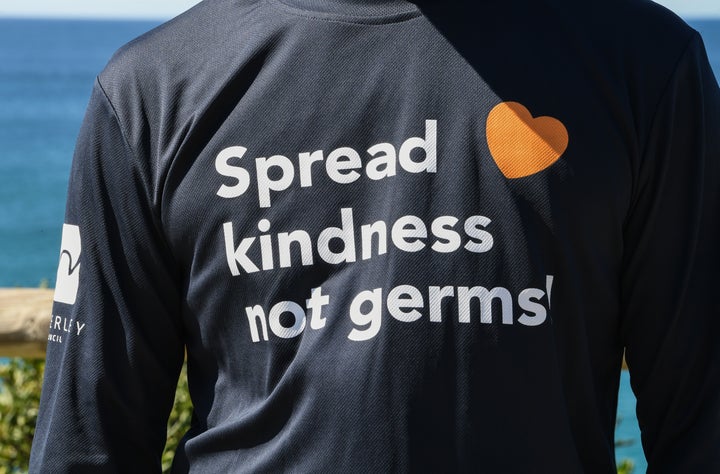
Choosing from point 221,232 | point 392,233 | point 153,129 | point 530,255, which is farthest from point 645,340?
point 153,129

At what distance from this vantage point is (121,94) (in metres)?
1.50

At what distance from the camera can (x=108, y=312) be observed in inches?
59.3

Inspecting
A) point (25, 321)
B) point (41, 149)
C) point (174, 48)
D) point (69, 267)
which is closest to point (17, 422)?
point (25, 321)

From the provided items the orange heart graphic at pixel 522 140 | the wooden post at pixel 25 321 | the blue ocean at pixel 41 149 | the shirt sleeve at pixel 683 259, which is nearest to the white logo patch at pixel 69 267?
the orange heart graphic at pixel 522 140

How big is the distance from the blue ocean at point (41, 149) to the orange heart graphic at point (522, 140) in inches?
88.4

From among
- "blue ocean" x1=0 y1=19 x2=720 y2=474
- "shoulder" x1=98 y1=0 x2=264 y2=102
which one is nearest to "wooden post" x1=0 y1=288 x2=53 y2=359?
"blue ocean" x1=0 y1=19 x2=720 y2=474

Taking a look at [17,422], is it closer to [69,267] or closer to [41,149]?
[69,267]

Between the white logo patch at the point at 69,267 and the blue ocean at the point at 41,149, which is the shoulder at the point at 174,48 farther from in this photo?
the blue ocean at the point at 41,149

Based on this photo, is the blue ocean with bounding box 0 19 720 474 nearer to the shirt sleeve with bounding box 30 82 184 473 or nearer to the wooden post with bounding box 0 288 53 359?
the wooden post with bounding box 0 288 53 359

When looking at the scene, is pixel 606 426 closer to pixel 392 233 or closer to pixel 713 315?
pixel 713 315

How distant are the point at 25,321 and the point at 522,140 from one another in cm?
166

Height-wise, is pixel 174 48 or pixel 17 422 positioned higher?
pixel 174 48

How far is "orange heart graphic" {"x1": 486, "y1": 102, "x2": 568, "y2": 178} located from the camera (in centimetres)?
135

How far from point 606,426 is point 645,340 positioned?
0.39ft
